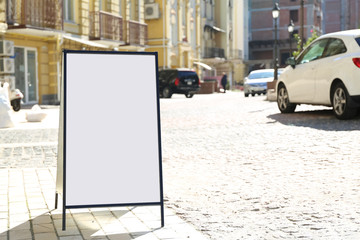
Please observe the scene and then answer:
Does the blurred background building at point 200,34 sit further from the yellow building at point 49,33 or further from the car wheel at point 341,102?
the car wheel at point 341,102

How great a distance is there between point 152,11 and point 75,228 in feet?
122

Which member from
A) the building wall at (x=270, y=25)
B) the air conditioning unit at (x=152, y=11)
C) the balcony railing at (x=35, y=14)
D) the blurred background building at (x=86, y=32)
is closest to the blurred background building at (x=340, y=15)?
the building wall at (x=270, y=25)

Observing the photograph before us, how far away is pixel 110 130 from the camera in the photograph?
415 centimetres

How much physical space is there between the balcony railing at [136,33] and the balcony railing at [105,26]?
1.42m

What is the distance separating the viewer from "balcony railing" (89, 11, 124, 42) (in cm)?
2845

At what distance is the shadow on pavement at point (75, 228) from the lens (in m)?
3.84

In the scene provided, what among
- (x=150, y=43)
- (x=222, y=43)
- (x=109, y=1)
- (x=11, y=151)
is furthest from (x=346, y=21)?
(x=11, y=151)

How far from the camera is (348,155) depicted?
7109mm

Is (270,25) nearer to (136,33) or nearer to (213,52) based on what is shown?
(213,52)

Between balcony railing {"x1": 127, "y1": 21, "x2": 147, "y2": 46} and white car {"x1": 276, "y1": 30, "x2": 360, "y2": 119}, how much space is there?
20561mm

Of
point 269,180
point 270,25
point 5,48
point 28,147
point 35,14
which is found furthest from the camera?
point 270,25

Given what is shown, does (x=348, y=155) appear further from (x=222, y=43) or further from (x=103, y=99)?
(x=222, y=43)

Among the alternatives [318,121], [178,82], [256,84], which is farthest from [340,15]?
[318,121]

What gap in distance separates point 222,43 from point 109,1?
96.0ft
